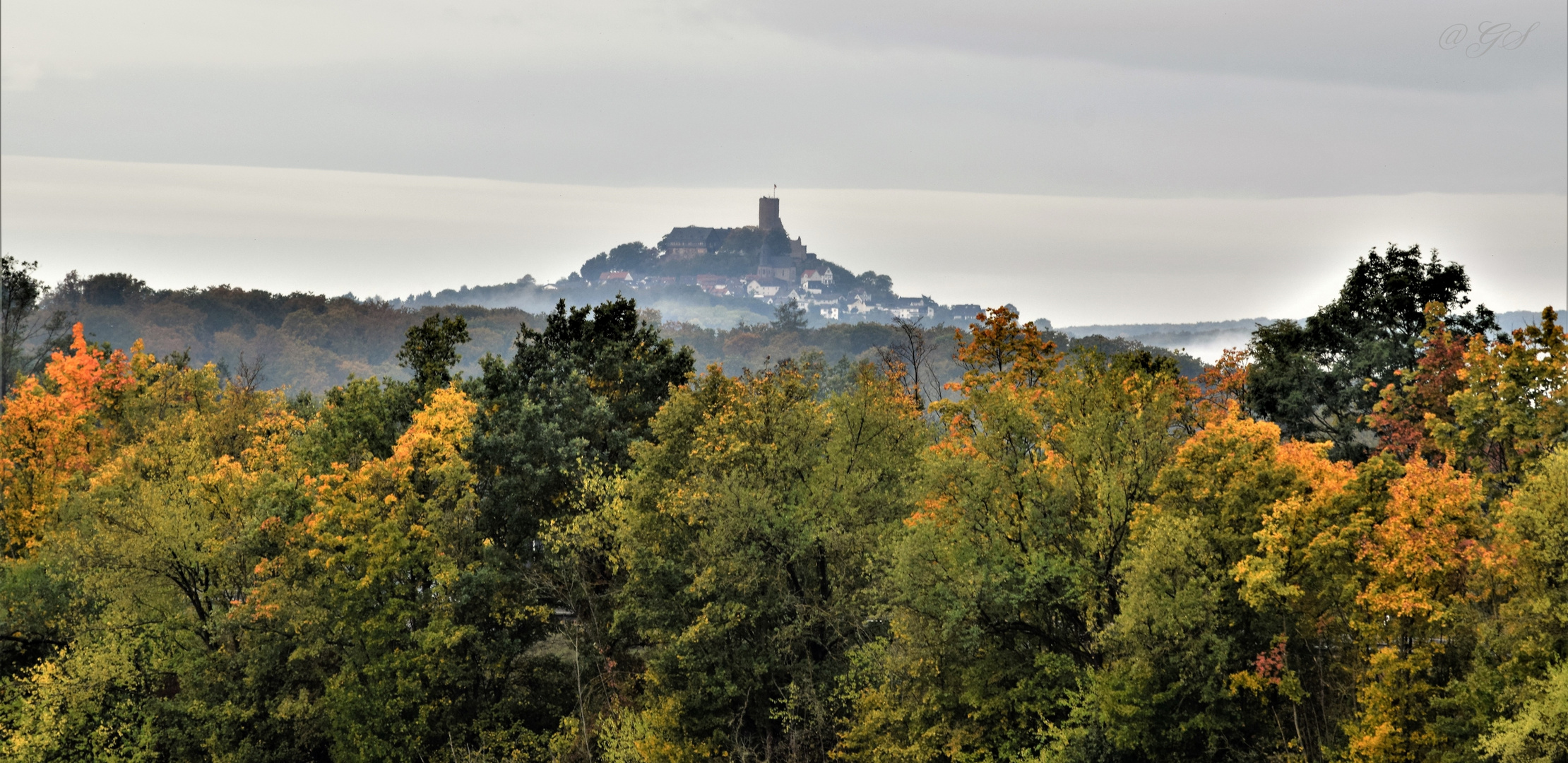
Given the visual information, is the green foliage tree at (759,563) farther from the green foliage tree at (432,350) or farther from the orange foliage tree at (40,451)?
the orange foliage tree at (40,451)

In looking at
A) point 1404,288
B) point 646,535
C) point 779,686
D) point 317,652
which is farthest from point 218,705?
point 1404,288

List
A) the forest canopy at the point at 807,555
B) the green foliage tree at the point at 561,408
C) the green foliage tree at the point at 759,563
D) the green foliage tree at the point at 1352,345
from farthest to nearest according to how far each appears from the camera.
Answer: the green foliage tree at the point at 1352,345, the green foliage tree at the point at 561,408, the green foliage tree at the point at 759,563, the forest canopy at the point at 807,555

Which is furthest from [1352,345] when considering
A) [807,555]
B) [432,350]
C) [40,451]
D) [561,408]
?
[40,451]

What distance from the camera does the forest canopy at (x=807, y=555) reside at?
23125mm

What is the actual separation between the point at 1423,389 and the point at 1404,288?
1028cm

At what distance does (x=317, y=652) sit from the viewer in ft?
112

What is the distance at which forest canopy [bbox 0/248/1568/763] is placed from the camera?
23125mm

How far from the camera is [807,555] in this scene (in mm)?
31438

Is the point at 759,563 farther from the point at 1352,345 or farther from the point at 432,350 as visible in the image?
the point at 1352,345

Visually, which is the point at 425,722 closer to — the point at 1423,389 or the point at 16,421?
the point at 16,421

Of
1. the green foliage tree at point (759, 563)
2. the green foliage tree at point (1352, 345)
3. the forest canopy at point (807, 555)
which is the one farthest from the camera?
the green foliage tree at point (1352, 345)

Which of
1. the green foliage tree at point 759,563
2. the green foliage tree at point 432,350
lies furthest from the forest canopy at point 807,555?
the green foliage tree at point 432,350

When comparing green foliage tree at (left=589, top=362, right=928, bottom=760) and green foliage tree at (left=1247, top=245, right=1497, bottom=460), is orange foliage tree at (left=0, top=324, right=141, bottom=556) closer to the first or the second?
green foliage tree at (left=589, top=362, right=928, bottom=760)

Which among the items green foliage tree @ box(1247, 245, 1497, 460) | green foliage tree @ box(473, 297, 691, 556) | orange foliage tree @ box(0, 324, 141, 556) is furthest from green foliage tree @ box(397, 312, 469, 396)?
green foliage tree @ box(1247, 245, 1497, 460)
